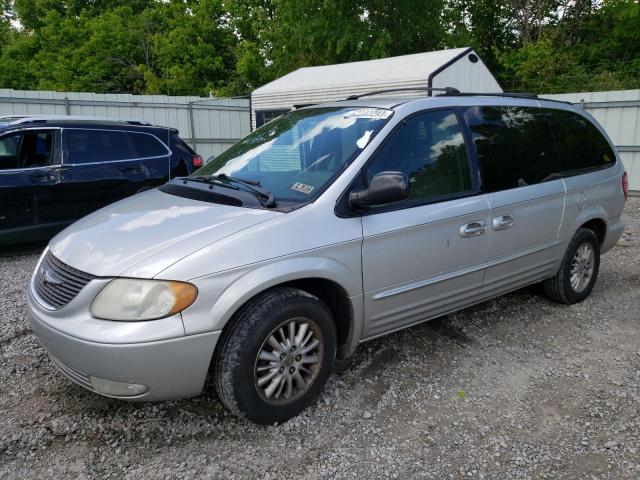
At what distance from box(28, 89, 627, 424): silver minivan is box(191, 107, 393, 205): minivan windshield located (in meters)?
0.01

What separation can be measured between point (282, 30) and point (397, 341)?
2271 cm

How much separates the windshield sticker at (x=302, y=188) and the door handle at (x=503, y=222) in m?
1.41

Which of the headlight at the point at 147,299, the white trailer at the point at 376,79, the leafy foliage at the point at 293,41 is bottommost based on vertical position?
the headlight at the point at 147,299

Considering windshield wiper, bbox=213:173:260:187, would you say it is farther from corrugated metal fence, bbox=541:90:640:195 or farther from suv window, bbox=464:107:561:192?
corrugated metal fence, bbox=541:90:640:195

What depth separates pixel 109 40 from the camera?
27531 millimetres

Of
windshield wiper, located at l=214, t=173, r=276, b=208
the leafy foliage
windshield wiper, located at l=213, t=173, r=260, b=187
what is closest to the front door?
windshield wiper, located at l=214, t=173, r=276, b=208

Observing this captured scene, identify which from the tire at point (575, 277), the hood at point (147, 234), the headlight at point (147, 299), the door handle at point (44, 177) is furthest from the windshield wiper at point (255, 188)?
the door handle at point (44, 177)

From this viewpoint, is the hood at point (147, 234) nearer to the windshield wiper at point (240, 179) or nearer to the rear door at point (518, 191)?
the windshield wiper at point (240, 179)

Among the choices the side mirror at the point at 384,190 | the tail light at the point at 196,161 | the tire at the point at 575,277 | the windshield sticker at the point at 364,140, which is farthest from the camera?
the tail light at the point at 196,161

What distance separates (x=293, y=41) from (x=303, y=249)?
2246 centimetres

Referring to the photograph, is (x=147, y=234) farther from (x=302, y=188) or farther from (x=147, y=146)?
(x=147, y=146)

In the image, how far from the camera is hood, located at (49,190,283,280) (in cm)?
259

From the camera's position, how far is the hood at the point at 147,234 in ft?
8.49

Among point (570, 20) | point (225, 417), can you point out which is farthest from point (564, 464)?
point (570, 20)
